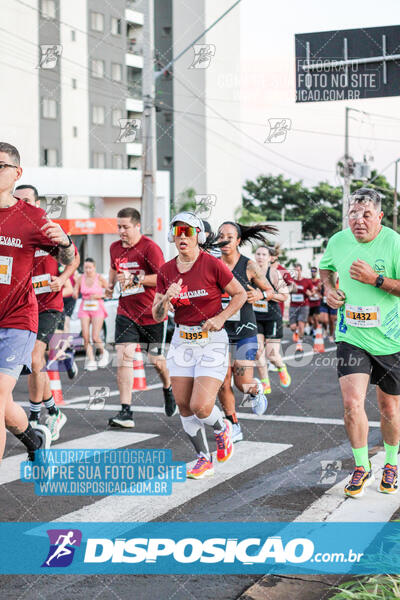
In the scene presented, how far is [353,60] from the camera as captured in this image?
8375 millimetres

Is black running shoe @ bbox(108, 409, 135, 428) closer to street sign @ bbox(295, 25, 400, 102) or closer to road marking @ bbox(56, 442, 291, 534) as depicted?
road marking @ bbox(56, 442, 291, 534)

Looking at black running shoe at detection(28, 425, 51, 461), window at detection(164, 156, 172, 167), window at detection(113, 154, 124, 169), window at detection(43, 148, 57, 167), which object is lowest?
black running shoe at detection(28, 425, 51, 461)

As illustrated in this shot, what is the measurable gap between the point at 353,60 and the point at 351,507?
16.1ft

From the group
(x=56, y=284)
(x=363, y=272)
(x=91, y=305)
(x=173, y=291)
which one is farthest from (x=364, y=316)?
(x=91, y=305)

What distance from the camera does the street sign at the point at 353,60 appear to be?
823 centimetres

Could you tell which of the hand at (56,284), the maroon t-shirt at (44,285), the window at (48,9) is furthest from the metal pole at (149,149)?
the window at (48,9)

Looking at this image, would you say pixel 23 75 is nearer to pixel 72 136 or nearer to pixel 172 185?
pixel 72 136

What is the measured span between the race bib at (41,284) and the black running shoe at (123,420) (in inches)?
59.6

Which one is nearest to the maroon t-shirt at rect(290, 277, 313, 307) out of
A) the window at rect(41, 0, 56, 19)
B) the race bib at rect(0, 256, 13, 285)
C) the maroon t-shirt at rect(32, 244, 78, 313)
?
the maroon t-shirt at rect(32, 244, 78, 313)

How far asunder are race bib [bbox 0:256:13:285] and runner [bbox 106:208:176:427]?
12.0 ft

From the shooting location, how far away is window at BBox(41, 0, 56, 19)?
4584cm

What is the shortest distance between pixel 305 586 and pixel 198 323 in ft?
8.75

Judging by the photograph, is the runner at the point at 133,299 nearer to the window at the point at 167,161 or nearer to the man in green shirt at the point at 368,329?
the man in green shirt at the point at 368,329

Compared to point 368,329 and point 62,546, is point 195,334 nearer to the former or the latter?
point 368,329
